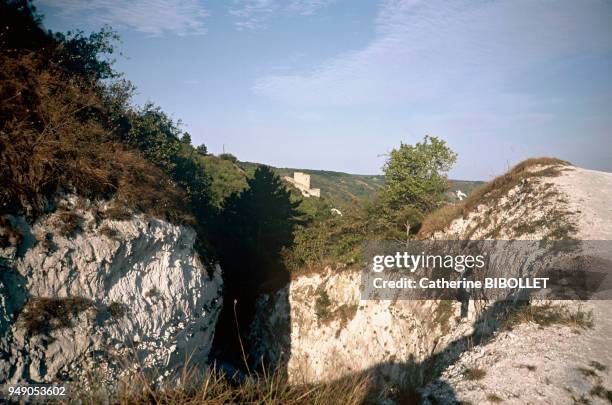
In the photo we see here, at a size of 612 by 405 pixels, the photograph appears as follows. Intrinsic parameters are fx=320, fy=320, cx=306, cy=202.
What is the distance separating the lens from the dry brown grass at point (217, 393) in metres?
3.14

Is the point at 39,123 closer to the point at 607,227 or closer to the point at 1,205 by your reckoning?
the point at 1,205

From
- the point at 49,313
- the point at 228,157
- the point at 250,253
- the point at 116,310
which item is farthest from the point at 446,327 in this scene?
the point at 228,157

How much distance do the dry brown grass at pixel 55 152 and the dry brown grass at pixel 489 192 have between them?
45.9 ft

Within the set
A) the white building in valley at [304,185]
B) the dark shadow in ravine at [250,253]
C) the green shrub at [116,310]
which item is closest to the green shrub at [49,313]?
the green shrub at [116,310]

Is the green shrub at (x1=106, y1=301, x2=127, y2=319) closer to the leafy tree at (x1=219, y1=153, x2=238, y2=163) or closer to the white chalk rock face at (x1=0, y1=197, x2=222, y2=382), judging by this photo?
the white chalk rock face at (x1=0, y1=197, x2=222, y2=382)

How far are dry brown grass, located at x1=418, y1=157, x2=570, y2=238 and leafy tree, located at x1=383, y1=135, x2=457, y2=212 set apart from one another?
1546 mm

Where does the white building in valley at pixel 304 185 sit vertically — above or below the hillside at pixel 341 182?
below

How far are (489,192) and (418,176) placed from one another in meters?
4.25

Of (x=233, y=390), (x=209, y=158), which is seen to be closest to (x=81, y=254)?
(x=233, y=390)

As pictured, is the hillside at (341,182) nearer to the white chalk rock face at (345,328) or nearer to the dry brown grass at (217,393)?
the white chalk rock face at (345,328)

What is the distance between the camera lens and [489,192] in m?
18.7

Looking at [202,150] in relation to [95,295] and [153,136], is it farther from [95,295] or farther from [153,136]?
[95,295]

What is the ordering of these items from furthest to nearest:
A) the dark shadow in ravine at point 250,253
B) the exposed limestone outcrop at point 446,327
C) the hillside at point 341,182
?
the hillside at point 341,182 → the dark shadow in ravine at point 250,253 → the exposed limestone outcrop at point 446,327

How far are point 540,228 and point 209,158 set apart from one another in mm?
49450
